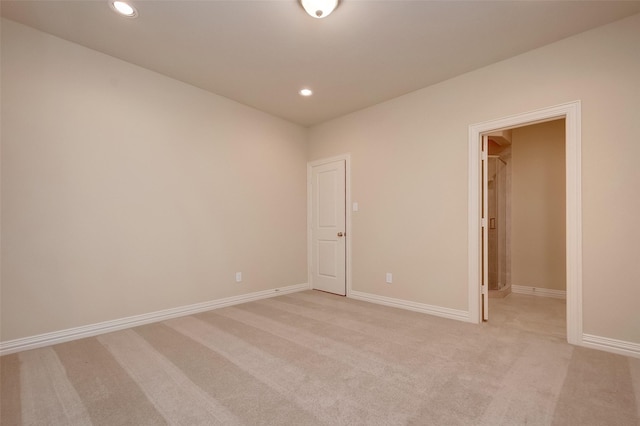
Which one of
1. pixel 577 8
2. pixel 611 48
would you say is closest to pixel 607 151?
pixel 611 48

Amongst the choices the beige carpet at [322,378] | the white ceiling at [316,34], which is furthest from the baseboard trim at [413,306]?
the white ceiling at [316,34]

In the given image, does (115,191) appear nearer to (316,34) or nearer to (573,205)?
(316,34)

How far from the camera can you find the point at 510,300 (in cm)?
424

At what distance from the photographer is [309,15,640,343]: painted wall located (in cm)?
244

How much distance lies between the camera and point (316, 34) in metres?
2.63

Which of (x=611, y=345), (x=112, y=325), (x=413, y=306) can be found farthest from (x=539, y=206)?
(x=112, y=325)

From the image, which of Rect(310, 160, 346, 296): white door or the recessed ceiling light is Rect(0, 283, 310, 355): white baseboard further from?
the recessed ceiling light

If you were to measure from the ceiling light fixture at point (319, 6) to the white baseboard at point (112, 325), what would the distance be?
3.38 meters

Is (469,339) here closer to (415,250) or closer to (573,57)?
(415,250)

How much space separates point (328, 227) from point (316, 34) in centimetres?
287

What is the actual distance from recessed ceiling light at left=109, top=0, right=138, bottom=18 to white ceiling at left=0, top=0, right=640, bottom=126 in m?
0.05

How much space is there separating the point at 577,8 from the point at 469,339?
9.59 ft

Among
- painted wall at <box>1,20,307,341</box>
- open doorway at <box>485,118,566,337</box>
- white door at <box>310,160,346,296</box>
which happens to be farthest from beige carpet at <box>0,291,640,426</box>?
open doorway at <box>485,118,566,337</box>

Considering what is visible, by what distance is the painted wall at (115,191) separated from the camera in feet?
8.34
